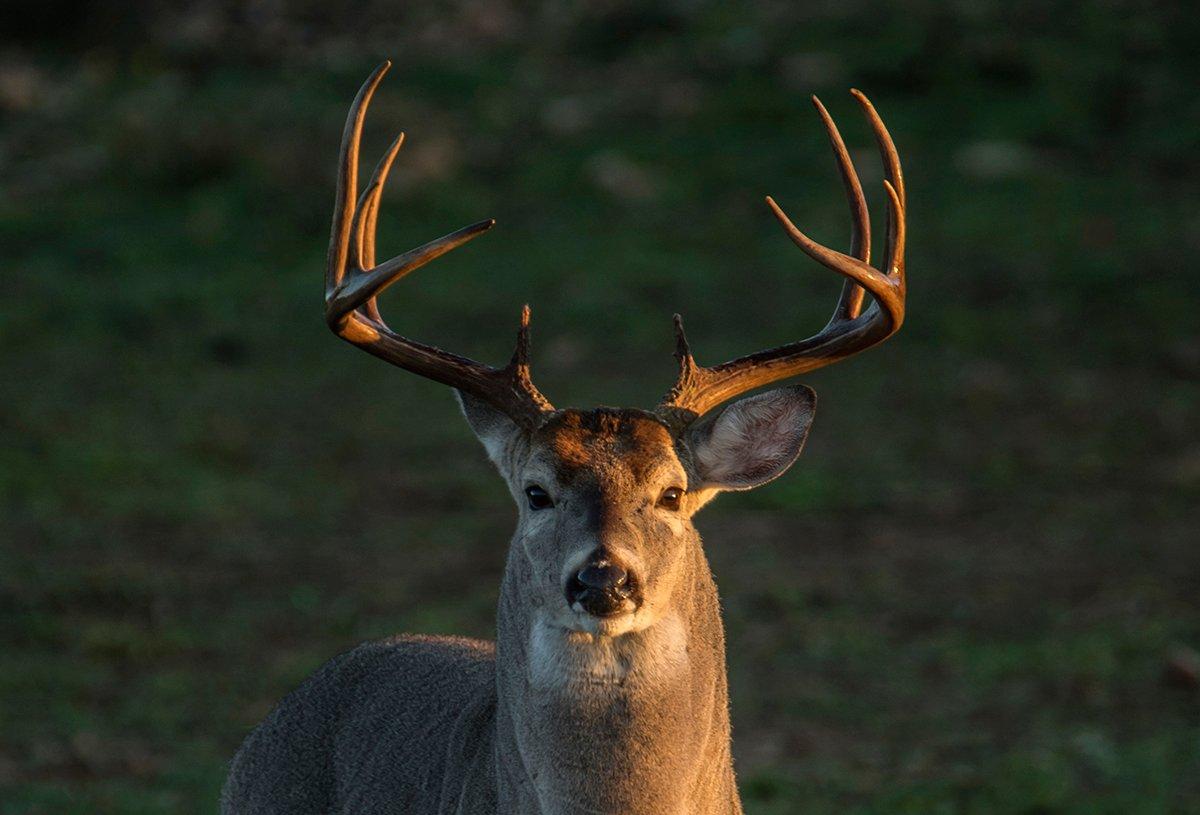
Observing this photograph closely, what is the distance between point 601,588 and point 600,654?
202mm

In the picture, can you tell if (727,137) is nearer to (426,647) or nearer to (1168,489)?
(1168,489)

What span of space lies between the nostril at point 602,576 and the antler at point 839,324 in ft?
1.91

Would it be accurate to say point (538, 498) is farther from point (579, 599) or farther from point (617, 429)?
point (579, 599)

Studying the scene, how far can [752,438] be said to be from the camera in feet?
16.4

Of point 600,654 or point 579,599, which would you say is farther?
point 600,654

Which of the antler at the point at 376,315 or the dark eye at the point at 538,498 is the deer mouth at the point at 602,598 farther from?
the antler at the point at 376,315

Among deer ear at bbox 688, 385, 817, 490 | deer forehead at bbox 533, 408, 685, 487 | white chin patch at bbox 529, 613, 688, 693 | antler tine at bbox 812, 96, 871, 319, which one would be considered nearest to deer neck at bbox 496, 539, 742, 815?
white chin patch at bbox 529, 613, 688, 693

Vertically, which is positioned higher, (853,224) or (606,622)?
(853,224)

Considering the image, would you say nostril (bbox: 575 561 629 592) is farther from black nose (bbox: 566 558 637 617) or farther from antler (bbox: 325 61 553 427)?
antler (bbox: 325 61 553 427)

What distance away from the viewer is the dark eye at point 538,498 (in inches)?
183

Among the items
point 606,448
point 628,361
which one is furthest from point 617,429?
point 628,361

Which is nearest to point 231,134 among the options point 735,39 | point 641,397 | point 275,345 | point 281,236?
point 281,236

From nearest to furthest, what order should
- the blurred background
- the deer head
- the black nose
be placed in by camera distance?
the black nose < the deer head < the blurred background

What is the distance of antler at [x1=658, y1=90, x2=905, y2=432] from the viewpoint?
4.89 m
